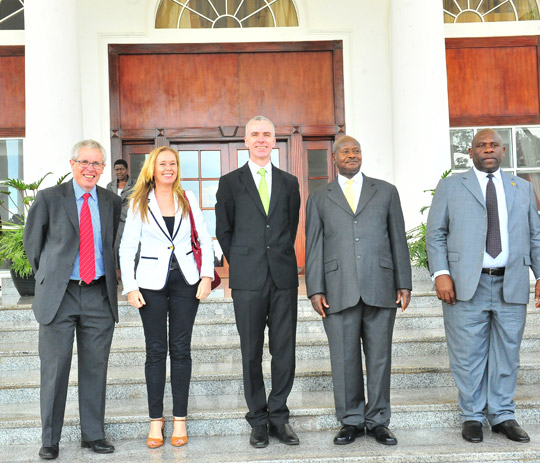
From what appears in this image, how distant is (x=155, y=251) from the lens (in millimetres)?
3684

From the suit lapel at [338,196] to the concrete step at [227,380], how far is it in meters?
1.31

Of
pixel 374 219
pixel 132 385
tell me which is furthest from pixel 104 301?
pixel 374 219

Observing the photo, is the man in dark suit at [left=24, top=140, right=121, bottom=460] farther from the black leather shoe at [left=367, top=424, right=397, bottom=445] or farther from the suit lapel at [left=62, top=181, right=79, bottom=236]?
the black leather shoe at [left=367, top=424, right=397, bottom=445]

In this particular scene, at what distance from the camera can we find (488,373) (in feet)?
12.5

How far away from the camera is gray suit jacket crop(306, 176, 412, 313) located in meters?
3.69

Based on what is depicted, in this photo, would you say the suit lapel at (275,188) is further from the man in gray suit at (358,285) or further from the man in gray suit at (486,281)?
the man in gray suit at (486,281)

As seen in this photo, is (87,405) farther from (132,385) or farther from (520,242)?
(520,242)

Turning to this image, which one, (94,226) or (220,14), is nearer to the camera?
(94,226)

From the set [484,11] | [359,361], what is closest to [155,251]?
[359,361]

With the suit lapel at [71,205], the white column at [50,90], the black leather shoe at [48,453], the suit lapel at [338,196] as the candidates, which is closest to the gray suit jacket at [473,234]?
the suit lapel at [338,196]

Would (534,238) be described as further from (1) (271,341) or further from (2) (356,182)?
(1) (271,341)

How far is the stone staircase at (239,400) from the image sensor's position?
3594 millimetres

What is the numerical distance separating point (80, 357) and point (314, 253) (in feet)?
4.84

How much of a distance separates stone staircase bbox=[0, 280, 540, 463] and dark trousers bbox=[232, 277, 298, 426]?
24 centimetres
